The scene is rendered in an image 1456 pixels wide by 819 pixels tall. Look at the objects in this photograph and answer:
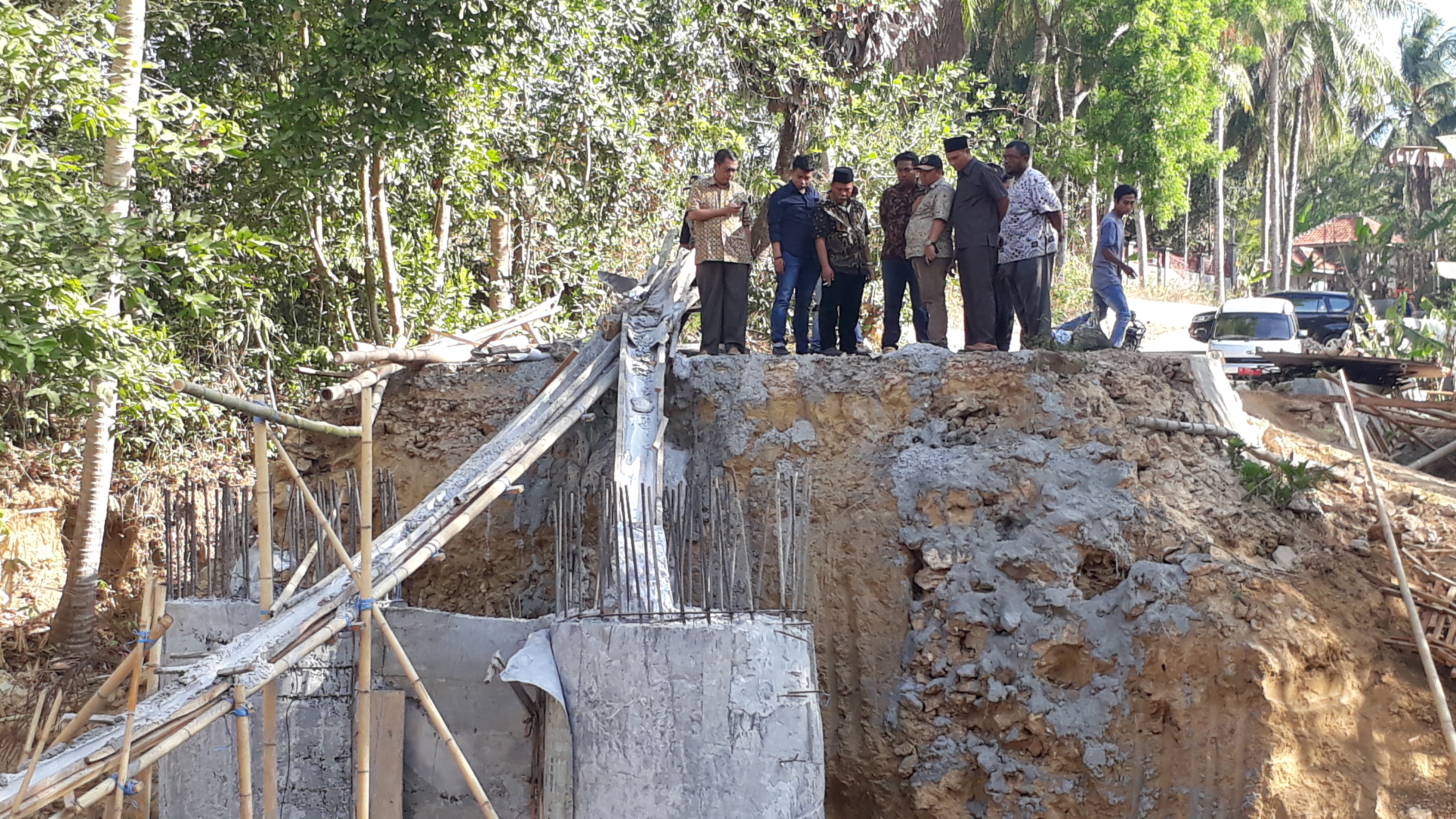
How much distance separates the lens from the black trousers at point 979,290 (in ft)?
23.2

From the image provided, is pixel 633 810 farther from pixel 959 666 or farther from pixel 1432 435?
pixel 1432 435

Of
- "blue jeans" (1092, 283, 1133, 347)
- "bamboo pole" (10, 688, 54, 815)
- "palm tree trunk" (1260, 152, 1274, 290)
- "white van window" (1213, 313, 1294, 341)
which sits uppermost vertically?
"palm tree trunk" (1260, 152, 1274, 290)

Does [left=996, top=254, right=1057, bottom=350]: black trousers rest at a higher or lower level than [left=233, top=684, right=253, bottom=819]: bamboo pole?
higher

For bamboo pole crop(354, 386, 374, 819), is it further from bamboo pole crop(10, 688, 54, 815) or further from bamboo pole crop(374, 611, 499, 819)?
bamboo pole crop(10, 688, 54, 815)

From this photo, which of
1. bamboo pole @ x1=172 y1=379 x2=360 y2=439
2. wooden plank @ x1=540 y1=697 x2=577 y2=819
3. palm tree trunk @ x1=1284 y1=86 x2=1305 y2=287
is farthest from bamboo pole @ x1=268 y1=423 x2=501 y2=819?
palm tree trunk @ x1=1284 y1=86 x2=1305 y2=287

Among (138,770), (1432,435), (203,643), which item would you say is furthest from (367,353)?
(1432,435)

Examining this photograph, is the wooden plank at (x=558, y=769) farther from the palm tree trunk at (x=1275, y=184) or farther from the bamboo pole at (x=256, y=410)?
the palm tree trunk at (x=1275, y=184)

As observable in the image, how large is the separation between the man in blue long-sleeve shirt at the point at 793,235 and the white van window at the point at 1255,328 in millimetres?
8984

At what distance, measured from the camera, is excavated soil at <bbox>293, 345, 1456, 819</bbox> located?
546 cm

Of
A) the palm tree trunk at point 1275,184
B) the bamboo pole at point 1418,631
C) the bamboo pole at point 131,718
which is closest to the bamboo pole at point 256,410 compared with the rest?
the bamboo pole at point 131,718

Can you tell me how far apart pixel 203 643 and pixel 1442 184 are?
32.1 meters

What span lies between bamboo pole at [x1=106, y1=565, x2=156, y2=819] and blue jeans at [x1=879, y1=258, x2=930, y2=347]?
4993 millimetres

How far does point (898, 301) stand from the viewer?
7.91 m

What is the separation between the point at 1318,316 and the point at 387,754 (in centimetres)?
1615
